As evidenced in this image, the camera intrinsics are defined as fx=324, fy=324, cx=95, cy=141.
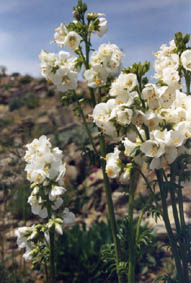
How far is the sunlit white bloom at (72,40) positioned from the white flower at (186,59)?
0.86m

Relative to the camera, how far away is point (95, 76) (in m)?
2.63

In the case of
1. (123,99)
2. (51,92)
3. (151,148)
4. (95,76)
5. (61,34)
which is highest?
(51,92)

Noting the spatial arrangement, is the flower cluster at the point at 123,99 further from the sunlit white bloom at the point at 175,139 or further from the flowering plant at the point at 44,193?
the flowering plant at the point at 44,193

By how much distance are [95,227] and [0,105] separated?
52.8 ft

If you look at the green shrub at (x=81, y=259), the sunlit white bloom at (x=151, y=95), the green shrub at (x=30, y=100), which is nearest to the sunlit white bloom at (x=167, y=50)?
the sunlit white bloom at (x=151, y=95)

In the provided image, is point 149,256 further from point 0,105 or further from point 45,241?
point 0,105

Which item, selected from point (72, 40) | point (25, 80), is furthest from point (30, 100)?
point (72, 40)

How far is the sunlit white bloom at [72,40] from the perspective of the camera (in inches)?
104

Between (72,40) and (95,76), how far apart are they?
14.5 inches

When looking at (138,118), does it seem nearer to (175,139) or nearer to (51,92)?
(175,139)

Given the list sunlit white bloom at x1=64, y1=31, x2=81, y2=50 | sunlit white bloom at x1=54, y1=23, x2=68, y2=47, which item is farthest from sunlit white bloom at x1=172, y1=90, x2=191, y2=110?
sunlit white bloom at x1=54, y1=23, x2=68, y2=47

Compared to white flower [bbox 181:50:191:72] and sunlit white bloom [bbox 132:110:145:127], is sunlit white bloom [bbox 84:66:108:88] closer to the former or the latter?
white flower [bbox 181:50:191:72]

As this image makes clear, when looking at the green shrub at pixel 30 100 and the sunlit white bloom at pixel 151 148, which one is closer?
the sunlit white bloom at pixel 151 148

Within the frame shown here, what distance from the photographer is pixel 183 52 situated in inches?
95.7
